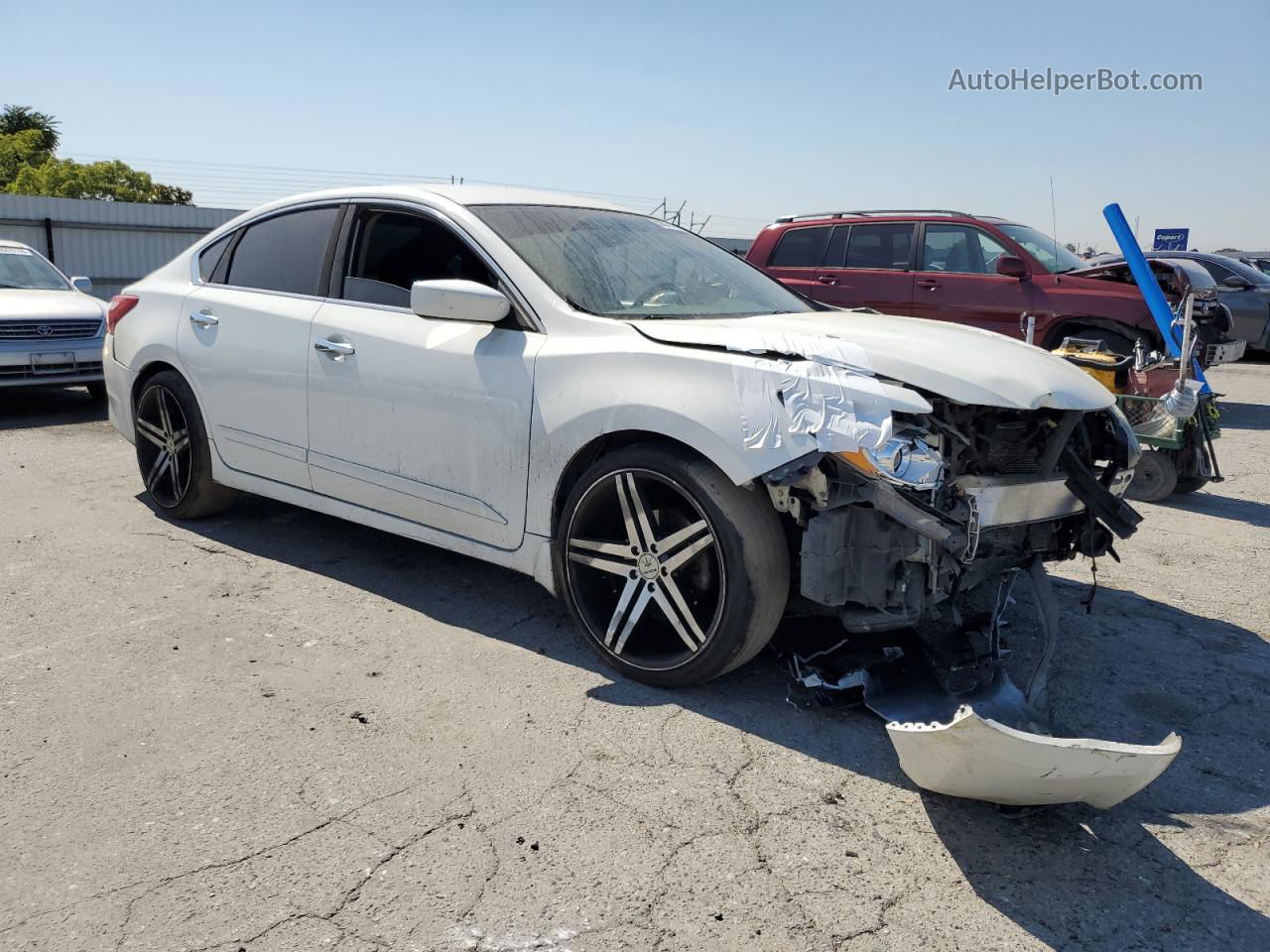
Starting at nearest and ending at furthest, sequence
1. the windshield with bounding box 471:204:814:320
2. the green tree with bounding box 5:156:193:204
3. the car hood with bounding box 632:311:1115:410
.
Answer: the car hood with bounding box 632:311:1115:410 → the windshield with bounding box 471:204:814:320 → the green tree with bounding box 5:156:193:204

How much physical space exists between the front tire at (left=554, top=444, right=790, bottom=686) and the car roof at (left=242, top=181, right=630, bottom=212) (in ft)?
4.81

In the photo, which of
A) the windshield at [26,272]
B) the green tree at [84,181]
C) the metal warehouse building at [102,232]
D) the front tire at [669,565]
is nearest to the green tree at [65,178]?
the green tree at [84,181]

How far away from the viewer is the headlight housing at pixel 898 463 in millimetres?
3037

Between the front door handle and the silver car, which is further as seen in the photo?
the silver car

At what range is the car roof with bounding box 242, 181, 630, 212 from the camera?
4363 millimetres

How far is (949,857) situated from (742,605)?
3.17 feet

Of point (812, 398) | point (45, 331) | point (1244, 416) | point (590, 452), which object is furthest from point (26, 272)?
point (1244, 416)

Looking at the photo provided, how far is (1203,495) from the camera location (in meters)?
7.27

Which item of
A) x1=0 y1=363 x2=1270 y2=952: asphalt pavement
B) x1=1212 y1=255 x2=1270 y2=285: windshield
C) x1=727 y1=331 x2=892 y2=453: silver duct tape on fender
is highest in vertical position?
x1=1212 y1=255 x2=1270 y2=285: windshield

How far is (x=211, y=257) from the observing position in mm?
5297

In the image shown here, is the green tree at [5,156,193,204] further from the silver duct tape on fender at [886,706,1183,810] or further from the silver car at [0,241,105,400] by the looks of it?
the silver duct tape on fender at [886,706,1183,810]

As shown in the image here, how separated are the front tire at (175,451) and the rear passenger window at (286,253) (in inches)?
27.4

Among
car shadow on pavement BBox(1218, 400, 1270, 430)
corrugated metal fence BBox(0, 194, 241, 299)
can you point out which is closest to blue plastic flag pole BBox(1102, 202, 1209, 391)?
Result: car shadow on pavement BBox(1218, 400, 1270, 430)

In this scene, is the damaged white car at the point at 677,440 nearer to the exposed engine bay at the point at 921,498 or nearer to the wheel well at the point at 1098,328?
the exposed engine bay at the point at 921,498
